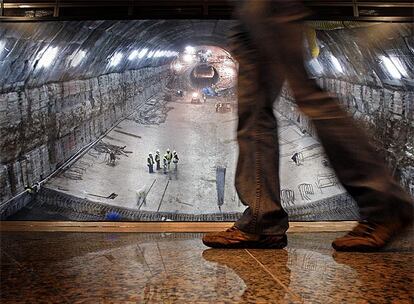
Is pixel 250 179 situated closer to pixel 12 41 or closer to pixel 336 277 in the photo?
pixel 336 277

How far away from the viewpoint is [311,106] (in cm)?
85

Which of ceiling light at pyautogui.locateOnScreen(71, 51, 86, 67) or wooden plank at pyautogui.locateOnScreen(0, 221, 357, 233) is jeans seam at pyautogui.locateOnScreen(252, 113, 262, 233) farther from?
ceiling light at pyautogui.locateOnScreen(71, 51, 86, 67)

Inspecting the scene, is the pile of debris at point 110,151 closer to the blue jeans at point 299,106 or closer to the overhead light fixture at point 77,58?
the overhead light fixture at point 77,58

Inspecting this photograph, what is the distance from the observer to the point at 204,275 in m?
0.74

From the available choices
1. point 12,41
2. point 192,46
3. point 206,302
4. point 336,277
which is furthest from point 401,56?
point 206,302

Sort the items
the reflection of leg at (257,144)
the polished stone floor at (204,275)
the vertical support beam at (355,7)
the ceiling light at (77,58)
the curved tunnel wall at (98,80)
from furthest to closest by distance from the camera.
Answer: the ceiling light at (77,58) < the curved tunnel wall at (98,80) < the vertical support beam at (355,7) < the reflection of leg at (257,144) < the polished stone floor at (204,275)

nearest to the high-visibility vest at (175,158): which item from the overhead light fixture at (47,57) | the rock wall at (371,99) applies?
the overhead light fixture at (47,57)

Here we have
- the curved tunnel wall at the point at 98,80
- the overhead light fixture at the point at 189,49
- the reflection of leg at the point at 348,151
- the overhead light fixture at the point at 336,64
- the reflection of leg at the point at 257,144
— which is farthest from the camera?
the overhead light fixture at the point at 189,49

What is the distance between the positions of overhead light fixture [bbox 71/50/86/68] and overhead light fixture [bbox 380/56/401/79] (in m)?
2.19

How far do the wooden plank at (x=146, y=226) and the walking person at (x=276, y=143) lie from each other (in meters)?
0.56

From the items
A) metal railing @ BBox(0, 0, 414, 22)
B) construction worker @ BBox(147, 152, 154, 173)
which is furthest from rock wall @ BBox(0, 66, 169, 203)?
metal railing @ BBox(0, 0, 414, 22)

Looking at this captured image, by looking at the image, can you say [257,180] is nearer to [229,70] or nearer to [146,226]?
[146,226]

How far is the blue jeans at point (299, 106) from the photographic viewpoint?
837 mm

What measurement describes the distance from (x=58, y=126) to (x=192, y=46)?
1.17m
